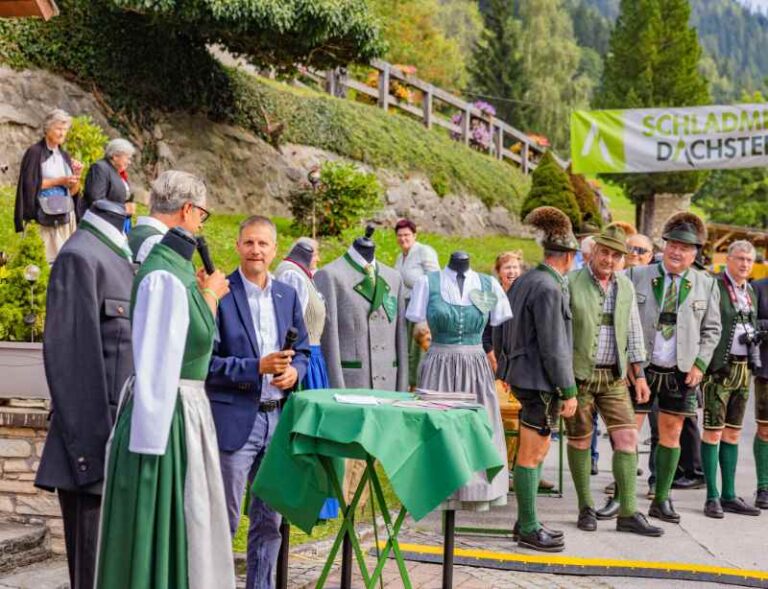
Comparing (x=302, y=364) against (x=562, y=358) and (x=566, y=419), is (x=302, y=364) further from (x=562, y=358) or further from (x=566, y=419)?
(x=566, y=419)

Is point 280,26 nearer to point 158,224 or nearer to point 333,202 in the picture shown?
point 333,202

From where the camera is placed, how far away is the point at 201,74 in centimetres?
1966

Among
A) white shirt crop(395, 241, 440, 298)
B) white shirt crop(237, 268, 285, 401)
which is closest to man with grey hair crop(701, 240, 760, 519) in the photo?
white shirt crop(395, 241, 440, 298)

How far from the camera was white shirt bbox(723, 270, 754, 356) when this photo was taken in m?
8.43

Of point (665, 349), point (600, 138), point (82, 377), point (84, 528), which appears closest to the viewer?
point (82, 377)

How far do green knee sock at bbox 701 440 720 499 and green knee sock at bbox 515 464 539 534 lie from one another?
72.5 inches

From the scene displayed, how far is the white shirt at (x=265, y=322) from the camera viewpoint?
17.5 ft

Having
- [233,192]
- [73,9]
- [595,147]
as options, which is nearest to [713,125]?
[595,147]

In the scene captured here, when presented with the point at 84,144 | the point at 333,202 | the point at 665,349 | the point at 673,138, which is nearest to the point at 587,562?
the point at 665,349

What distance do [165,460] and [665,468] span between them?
15.8 feet

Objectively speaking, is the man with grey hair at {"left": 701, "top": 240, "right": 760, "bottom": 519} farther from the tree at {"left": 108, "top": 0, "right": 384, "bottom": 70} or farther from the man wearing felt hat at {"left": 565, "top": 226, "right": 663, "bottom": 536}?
the tree at {"left": 108, "top": 0, "right": 384, "bottom": 70}

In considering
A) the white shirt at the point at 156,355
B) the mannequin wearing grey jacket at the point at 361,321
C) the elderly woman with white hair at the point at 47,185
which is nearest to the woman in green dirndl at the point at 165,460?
the white shirt at the point at 156,355

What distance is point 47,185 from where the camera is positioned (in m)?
10.2

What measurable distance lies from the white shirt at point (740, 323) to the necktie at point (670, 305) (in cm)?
60
